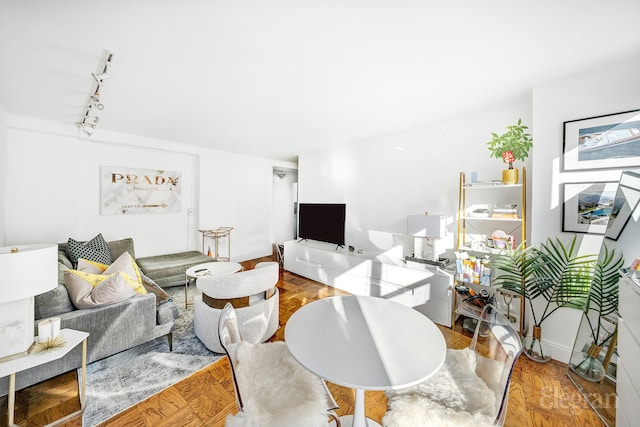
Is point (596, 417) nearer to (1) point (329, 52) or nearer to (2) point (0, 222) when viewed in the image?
(1) point (329, 52)

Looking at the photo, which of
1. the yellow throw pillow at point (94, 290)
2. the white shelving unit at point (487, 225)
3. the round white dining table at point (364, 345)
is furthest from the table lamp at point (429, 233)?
the yellow throw pillow at point (94, 290)

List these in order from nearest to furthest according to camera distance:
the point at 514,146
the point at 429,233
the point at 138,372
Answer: the point at 138,372, the point at 514,146, the point at 429,233

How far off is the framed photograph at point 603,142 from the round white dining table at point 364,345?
79.8 inches

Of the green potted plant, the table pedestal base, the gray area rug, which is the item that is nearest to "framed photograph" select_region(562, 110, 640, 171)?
the green potted plant

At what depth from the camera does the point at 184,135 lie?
13.0ft

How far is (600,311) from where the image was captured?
177cm

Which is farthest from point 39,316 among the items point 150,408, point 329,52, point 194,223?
point 194,223

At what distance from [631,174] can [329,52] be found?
A: 2404 mm

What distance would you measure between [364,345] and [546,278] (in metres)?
1.98

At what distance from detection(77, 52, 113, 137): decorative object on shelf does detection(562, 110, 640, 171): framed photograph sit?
379cm

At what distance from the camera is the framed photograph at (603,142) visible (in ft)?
5.99

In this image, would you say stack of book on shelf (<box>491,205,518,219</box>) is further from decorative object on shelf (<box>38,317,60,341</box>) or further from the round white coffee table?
decorative object on shelf (<box>38,317,60,341</box>)

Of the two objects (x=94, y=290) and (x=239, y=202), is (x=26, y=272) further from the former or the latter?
(x=239, y=202)

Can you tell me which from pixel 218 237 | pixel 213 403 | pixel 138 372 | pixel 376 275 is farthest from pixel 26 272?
pixel 218 237
